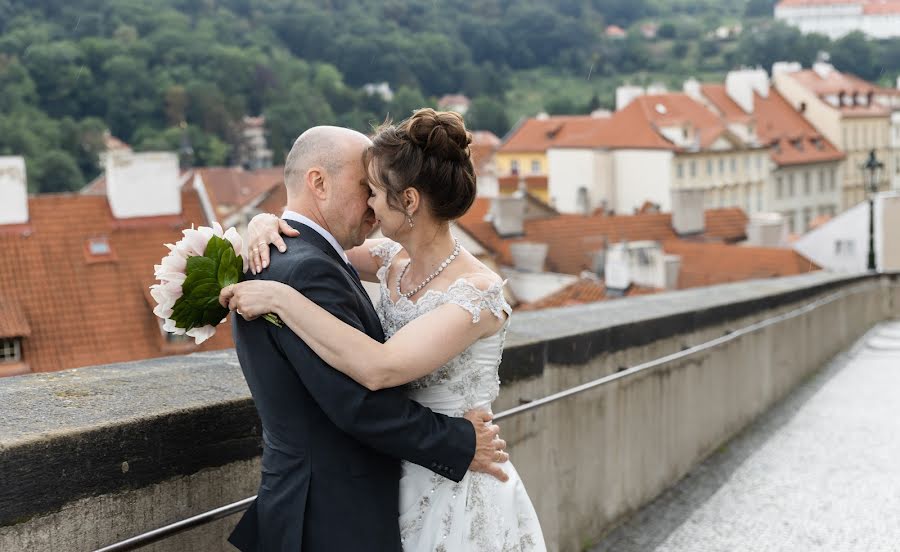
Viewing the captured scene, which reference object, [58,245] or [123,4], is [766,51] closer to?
[123,4]

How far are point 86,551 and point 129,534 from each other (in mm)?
126

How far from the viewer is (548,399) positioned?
4.73 meters

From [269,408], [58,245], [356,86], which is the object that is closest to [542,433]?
[269,408]

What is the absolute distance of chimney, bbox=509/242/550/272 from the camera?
35.5m

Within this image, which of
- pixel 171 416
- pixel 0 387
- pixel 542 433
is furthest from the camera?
pixel 542 433

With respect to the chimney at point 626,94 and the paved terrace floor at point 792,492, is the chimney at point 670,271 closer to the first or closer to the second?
the paved terrace floor at point 792,492

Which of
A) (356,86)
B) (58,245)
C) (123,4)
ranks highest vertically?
(123,4)

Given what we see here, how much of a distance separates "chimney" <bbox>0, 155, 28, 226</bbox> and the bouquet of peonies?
25.2 m

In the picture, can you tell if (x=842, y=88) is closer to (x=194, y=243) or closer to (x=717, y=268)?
(x=717, y=268)

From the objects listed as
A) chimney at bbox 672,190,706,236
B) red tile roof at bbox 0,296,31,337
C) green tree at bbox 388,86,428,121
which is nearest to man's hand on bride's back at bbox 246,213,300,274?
red tile roof at bbox 0,296,31,337

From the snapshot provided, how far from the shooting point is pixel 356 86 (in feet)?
461

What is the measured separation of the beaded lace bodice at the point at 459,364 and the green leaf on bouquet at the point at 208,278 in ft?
1.53

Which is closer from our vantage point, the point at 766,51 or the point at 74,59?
the point at 74,59

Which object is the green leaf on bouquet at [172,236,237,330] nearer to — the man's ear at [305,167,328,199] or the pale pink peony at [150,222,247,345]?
the pale pink peony at [150,222,247,345]
